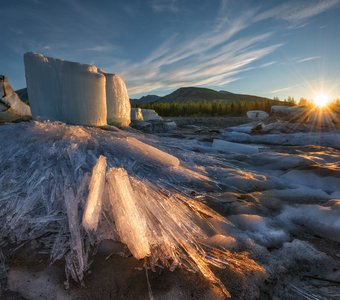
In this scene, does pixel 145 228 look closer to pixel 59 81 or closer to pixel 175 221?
pixel 175 221

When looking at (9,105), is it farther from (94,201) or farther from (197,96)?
(197,96)

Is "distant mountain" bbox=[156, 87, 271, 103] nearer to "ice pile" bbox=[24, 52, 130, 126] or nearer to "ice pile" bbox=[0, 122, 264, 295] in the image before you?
"ice pile" bbox=[24, 52, 130, 126]

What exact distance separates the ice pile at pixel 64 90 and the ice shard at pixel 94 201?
1.83 metres

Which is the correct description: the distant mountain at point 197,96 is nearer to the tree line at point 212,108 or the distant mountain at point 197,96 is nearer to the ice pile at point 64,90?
the tree line at point 212,108

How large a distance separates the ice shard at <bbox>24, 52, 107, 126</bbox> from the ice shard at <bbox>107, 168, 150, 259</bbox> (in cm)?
191

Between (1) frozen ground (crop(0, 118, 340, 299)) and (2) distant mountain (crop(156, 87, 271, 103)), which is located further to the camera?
(2) distant mountain (crop(156, 87, 271, 103))

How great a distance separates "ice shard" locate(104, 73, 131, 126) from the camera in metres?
4.52

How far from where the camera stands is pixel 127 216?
4.70 feet

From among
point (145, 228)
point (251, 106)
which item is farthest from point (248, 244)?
point (251, 106)

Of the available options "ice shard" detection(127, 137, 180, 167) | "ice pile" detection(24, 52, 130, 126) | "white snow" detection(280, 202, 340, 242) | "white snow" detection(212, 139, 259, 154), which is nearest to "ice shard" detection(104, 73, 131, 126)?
"ice pile" detection(24, 52, 130, 126)

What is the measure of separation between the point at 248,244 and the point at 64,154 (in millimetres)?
1567

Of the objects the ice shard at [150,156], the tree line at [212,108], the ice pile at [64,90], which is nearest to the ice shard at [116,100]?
the ice pile at [64,90]

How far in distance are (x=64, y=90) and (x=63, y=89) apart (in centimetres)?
2

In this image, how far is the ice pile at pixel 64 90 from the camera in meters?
3.15
